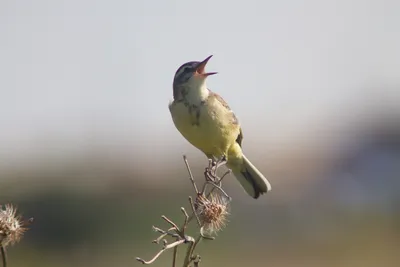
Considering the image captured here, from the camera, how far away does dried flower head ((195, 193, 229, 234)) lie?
3184 mm

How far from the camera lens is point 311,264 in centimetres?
1430

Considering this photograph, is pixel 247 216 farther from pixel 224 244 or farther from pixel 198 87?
pixel 198 87

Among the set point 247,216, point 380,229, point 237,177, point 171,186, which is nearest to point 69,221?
point 171,186

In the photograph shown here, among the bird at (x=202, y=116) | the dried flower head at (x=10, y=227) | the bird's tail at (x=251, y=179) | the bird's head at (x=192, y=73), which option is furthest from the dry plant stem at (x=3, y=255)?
the bird's tail at (x=251, y=179)

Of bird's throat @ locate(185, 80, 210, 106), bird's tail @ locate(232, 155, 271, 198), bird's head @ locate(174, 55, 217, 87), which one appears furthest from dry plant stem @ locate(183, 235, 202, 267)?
bird's tail @ locate(232, 155, 271, 198)

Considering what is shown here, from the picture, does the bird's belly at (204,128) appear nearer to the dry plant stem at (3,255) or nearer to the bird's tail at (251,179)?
the bird's tail at (251,179)

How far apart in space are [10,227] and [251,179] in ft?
10.0

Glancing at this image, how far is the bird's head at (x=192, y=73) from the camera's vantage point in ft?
17.2

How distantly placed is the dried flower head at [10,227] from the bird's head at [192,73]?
2353 millimetres

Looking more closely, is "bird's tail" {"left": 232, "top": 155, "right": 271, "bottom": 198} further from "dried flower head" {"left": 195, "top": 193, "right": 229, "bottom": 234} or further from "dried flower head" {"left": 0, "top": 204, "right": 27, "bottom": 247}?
"dried flower head" {"left": 0, "top": 204, "right": 27, "bottom": 247}

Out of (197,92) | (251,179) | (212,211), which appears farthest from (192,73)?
(212,211)

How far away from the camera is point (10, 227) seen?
287 centimetres

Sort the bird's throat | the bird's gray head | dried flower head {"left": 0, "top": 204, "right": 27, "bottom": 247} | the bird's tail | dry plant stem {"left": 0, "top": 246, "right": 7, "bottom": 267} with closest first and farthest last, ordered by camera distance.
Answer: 1. dry plant stem {"left": 0, "top": 246, "right": 7, "bottom": 267}
2. dried flower head {"left": 0, "top": 204, "right": 27, "bottom": 247}
3. the bird's throat
4. the bird's gray head
5. the bird's tail

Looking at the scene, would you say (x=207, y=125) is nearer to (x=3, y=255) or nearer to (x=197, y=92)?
(x=197, y=92)
